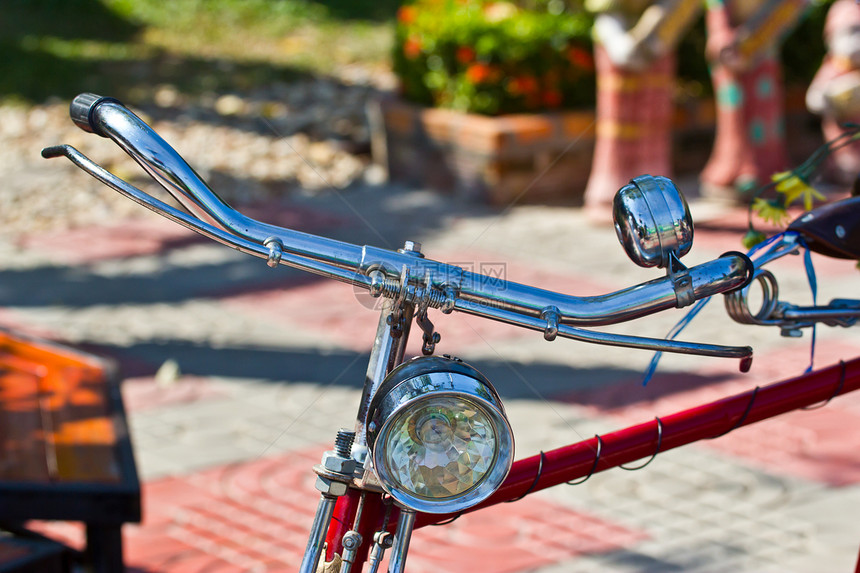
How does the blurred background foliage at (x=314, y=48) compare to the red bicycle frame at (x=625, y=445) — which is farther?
the blurred background foliage at (x=314, y=48)

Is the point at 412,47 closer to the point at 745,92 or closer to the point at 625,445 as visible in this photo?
the point at 745,92

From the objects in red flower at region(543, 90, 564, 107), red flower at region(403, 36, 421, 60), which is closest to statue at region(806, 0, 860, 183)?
red flower at region(543, 90, 564, 107)

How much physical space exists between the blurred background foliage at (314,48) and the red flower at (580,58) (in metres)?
Answer: 0.01

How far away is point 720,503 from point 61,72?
896cm

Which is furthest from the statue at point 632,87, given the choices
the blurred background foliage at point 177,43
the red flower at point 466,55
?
the blurred background foliage at point 177,43

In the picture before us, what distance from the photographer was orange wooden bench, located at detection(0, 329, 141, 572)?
7.48 feet

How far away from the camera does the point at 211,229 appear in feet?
3.51

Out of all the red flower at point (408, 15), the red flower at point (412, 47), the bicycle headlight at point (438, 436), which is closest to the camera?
the bicycle headlight at point (438, 436)

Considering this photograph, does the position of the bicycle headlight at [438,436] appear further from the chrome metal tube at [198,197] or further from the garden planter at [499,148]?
the garden planter at [499,148]

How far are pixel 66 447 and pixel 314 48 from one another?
9.73 meters

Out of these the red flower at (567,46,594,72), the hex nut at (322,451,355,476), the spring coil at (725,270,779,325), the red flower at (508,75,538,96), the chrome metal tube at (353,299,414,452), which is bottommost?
the hex nut at (322,451,355,476)

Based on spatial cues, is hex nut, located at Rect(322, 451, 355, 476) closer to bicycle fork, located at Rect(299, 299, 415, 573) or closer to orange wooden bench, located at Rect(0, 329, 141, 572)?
bicycle fork, located at Rect(299, 299, 415, 573)

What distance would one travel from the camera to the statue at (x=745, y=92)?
6.41 meters

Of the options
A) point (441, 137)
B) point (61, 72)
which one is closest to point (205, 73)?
point (61, 72)
